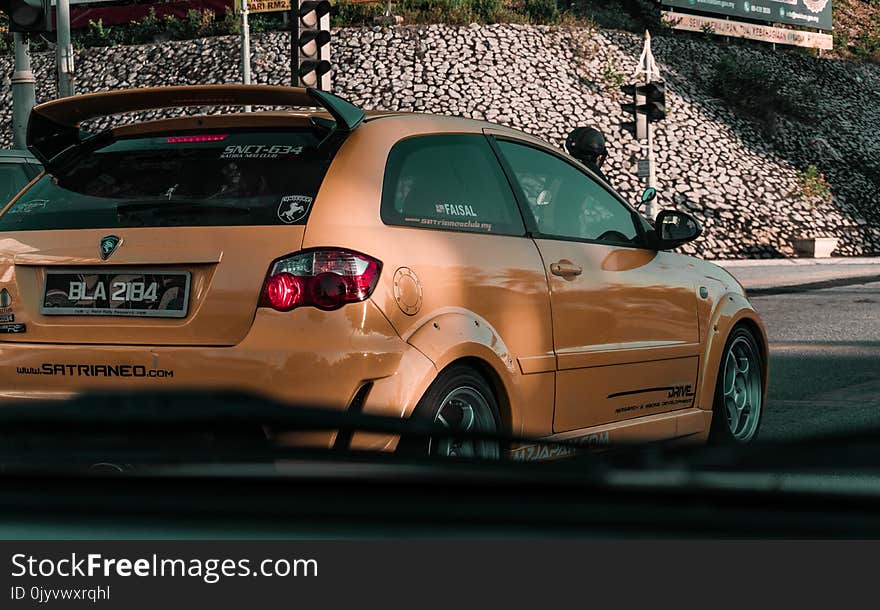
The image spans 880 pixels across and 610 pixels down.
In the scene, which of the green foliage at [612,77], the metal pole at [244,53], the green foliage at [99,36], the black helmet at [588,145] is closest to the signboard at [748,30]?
the green foliage at [612,77]

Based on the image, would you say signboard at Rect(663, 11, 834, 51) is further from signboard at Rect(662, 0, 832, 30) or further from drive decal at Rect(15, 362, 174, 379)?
drive decal at Rect(15, 362, 174, 379)

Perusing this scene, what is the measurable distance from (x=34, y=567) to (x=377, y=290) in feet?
8.07

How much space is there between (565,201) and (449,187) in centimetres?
93

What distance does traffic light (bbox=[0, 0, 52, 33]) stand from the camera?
1029 centimetres

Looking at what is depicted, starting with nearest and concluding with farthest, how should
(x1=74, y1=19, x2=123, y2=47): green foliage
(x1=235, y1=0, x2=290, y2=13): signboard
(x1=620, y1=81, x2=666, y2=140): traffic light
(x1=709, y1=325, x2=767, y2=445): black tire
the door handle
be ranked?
the door handle, (x1=709, y1=325, x2=767, y2=445): black tire, (x1=620, y1=81, x2=666, y2=140): traffic light, (x1=235, y1=0, x2=290, y2=13): signboard, (x1=74, y1=19, x2=123, y2=47): green foliage

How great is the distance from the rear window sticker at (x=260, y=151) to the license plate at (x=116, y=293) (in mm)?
513

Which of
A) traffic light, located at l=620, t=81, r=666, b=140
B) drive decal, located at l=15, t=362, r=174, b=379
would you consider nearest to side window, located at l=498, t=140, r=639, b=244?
drive decal, located at l=15, t=362, r=174, b=379

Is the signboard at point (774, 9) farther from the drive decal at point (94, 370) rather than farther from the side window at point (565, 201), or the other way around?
the drive decal at point (94, 370)

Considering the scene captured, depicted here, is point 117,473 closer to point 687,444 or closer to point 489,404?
point 687,444

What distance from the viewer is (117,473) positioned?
4.66 ft

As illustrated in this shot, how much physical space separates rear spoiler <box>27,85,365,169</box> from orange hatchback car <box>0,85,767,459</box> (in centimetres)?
1

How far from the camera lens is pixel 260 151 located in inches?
159

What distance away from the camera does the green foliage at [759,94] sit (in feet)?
122

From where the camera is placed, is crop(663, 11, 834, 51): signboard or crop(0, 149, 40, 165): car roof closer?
crop(0, 149, 40, 165): car roof
